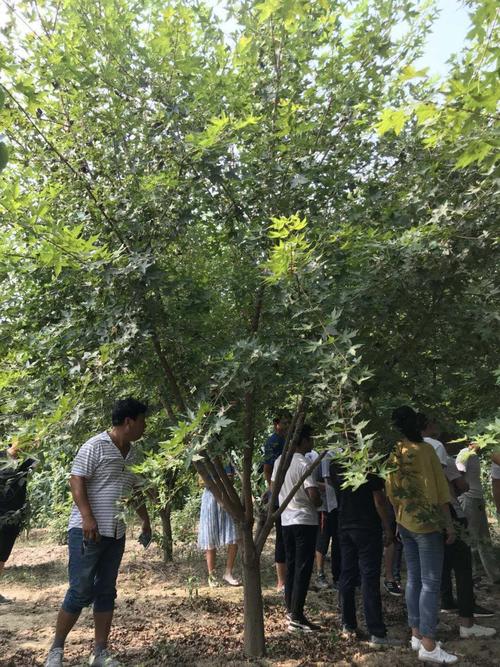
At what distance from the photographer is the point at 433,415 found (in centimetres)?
371

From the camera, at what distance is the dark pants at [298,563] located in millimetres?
4637

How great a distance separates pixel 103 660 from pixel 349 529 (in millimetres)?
1929

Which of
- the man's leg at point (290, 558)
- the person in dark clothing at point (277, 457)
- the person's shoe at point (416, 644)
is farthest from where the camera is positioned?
the person in dark clothing at point (277, 457)

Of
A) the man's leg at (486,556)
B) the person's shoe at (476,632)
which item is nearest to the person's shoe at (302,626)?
the person's shoe at (476,632)

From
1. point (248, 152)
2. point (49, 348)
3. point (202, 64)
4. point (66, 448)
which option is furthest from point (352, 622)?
point (202, 64)

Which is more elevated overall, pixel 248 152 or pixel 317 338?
pixel 248 152

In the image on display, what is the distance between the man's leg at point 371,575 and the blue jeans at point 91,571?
1.77 metres

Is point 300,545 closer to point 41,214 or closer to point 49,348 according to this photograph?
point 49,348

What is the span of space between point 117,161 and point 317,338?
1758 mm

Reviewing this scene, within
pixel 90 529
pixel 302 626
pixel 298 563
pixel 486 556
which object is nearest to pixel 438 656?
pixel 302 626

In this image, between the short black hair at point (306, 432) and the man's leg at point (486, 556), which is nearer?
the short black hair at point (306, 432)

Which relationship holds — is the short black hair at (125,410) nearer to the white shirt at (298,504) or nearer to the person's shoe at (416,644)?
the white shirt at (298,504)

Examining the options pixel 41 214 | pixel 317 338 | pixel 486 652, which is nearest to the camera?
pixel 41 214

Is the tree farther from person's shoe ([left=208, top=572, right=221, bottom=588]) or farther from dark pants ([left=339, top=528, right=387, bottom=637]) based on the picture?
person's shoe ([left=208, top=572, right=221, bottom=588])
